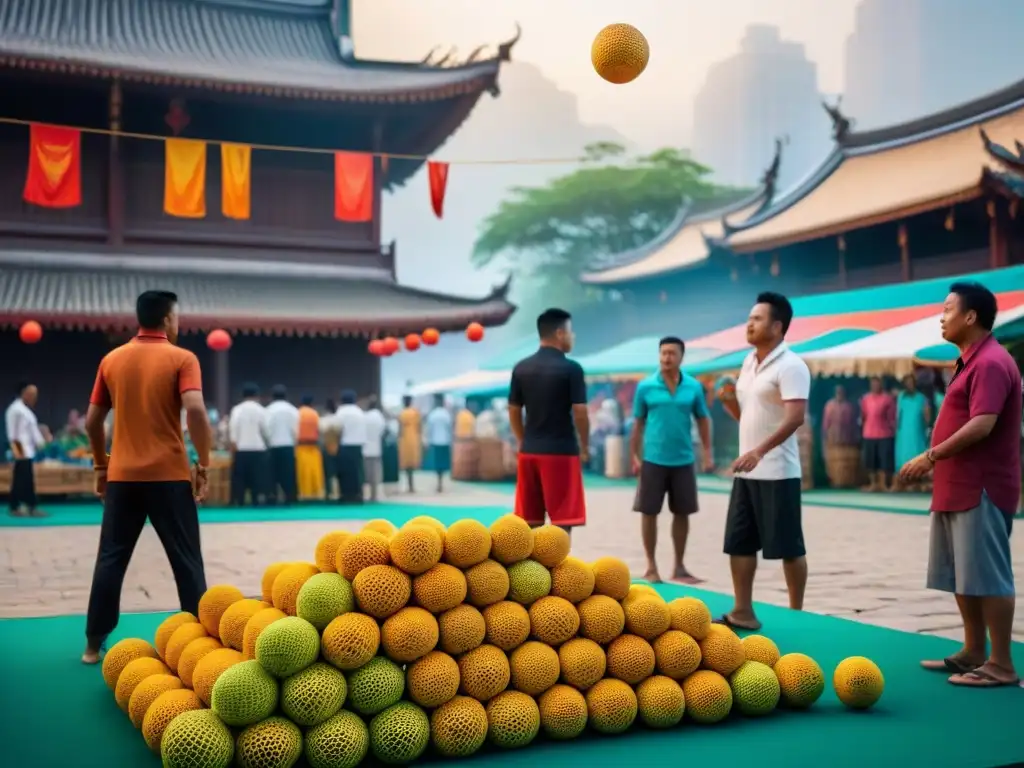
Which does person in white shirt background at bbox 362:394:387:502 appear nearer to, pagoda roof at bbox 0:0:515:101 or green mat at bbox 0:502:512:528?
green mat at bbox 0:502:512:528

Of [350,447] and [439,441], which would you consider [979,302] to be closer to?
[350,447]

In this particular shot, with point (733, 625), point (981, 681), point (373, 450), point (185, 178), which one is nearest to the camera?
point (981, 681)

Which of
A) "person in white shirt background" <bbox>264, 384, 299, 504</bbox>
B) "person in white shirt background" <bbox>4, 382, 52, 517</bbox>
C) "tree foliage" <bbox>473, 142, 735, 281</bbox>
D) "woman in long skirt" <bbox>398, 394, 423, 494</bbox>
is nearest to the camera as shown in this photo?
"person in white shirt background" <bbox>4, 382, 52, 517</bbox>

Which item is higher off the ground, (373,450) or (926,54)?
(926,54)

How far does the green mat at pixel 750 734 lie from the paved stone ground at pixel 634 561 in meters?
1.41

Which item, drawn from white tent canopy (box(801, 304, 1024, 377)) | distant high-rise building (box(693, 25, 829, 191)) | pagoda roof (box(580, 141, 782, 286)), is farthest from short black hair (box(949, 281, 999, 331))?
distant high-rise building (box(693, 25, 829, 191))

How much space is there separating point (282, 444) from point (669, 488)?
8.46 meters

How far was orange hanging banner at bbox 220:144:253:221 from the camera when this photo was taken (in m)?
15.3

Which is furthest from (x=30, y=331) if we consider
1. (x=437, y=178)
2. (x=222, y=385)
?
(x=437, y=178)

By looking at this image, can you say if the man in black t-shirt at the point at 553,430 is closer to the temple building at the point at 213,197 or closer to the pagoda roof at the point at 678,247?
the temple building at the point at 213,197

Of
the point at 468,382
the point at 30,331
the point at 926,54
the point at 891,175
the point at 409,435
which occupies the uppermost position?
the point at 926,54

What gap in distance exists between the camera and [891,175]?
20062 millimetres

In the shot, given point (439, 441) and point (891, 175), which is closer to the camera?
point (439, 441)

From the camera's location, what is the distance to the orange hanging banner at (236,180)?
A: 15.3 meters
